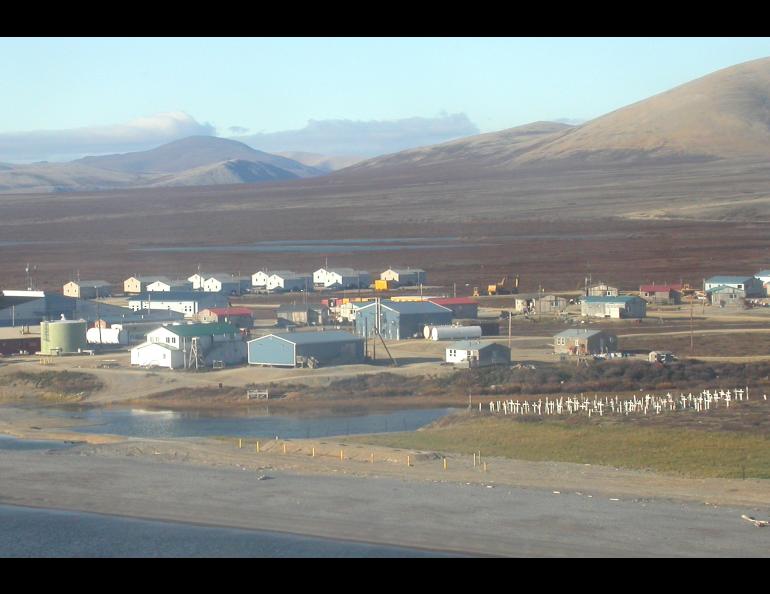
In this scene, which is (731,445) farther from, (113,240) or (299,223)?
(299,223)

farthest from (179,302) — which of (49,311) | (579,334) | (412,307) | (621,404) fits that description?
(621,404)

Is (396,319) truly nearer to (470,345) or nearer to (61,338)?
(470,345)

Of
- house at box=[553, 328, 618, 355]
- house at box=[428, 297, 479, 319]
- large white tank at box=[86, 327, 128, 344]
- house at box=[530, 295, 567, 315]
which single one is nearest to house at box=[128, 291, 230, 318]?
large white tank at box=[86, 327, 128, 344]

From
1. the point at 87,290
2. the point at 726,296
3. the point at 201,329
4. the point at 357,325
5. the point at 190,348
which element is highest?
the point at 87,290

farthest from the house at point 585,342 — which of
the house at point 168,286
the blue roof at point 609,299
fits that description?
the house at point 168,286

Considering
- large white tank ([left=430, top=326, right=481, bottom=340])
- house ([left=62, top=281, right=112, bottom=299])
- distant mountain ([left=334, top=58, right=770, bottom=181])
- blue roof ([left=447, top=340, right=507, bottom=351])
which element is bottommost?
blue roof ([left=447, top=340, right=507, bottom=351])

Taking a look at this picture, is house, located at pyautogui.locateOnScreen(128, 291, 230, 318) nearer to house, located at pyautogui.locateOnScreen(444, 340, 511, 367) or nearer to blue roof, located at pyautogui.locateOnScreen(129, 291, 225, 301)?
blue roof, located at pyautogui.locateOnScreen(129, 291, 225, 301)
